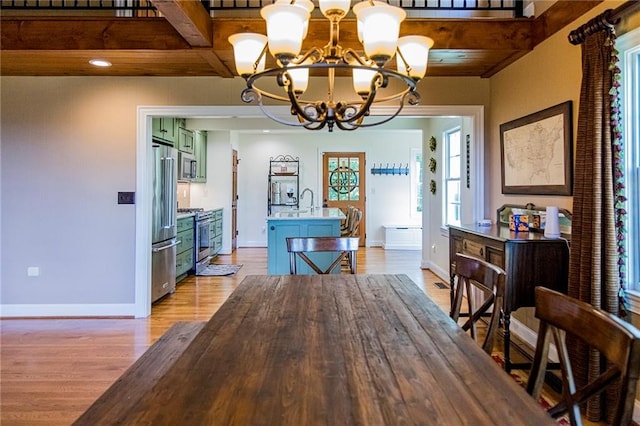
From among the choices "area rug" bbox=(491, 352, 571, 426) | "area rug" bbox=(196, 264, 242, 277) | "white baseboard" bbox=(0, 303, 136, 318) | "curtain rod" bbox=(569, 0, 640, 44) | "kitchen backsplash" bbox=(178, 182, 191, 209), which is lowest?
"area rug" bbox=(491, 352, 571, 426)

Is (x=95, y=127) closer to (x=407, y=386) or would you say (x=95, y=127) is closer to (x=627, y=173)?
(x=407, y=386)

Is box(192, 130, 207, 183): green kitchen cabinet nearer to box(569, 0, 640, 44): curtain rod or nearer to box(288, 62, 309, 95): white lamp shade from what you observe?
box(288, 62, 309, 95): white lamp shade

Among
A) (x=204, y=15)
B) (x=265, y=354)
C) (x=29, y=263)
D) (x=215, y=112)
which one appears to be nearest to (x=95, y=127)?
(x=215, y=112)

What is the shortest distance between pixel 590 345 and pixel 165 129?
5.32 meters

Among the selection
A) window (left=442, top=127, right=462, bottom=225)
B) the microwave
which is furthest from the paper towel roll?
the microwave

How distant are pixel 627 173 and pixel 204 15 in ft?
9.66

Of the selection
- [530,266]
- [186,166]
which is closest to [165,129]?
[186,166]

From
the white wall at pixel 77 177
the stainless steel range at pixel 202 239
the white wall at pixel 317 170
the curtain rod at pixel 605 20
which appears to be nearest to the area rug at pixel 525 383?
the curtain rod at pixel 605 20

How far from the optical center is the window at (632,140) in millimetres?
2246

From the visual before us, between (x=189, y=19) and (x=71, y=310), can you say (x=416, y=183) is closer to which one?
(x=71, y=310)

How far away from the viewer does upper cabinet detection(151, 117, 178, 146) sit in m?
4.96

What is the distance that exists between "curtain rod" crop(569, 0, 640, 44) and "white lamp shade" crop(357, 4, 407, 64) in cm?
131

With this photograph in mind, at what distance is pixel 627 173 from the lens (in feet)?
7.43

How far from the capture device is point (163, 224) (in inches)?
183
